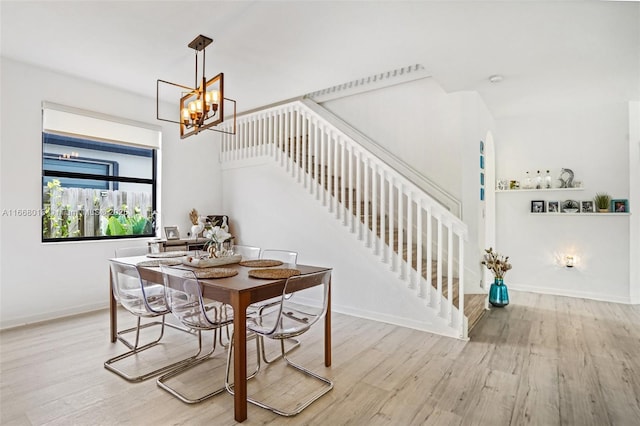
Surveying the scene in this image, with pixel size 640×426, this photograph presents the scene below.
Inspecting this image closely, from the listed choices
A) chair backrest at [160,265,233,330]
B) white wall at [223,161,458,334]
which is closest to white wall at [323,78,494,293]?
white wall at [223,161,458,334]

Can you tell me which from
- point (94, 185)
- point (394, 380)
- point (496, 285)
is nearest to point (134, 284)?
point (94, 185)

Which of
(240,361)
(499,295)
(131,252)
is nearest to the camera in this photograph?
(240,361)

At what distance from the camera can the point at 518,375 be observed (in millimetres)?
2561

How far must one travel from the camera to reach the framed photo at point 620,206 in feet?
15.5

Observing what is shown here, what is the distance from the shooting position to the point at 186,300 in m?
2.54

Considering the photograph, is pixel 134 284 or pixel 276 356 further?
pixel 134 284

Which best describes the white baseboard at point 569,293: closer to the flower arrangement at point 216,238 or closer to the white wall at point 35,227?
the flower arrangement at point 216,238

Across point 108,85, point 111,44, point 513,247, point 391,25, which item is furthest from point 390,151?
point 108,85

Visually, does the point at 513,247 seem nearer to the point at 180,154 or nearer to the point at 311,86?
the point at 311,86

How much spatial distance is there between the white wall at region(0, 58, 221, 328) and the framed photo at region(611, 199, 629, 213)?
7.00 metres

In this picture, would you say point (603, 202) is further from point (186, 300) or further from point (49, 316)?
point (49, 316)

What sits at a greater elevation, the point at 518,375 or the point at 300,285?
the point at 300,285

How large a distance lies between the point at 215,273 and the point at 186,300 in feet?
1.15

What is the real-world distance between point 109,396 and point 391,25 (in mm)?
3664
